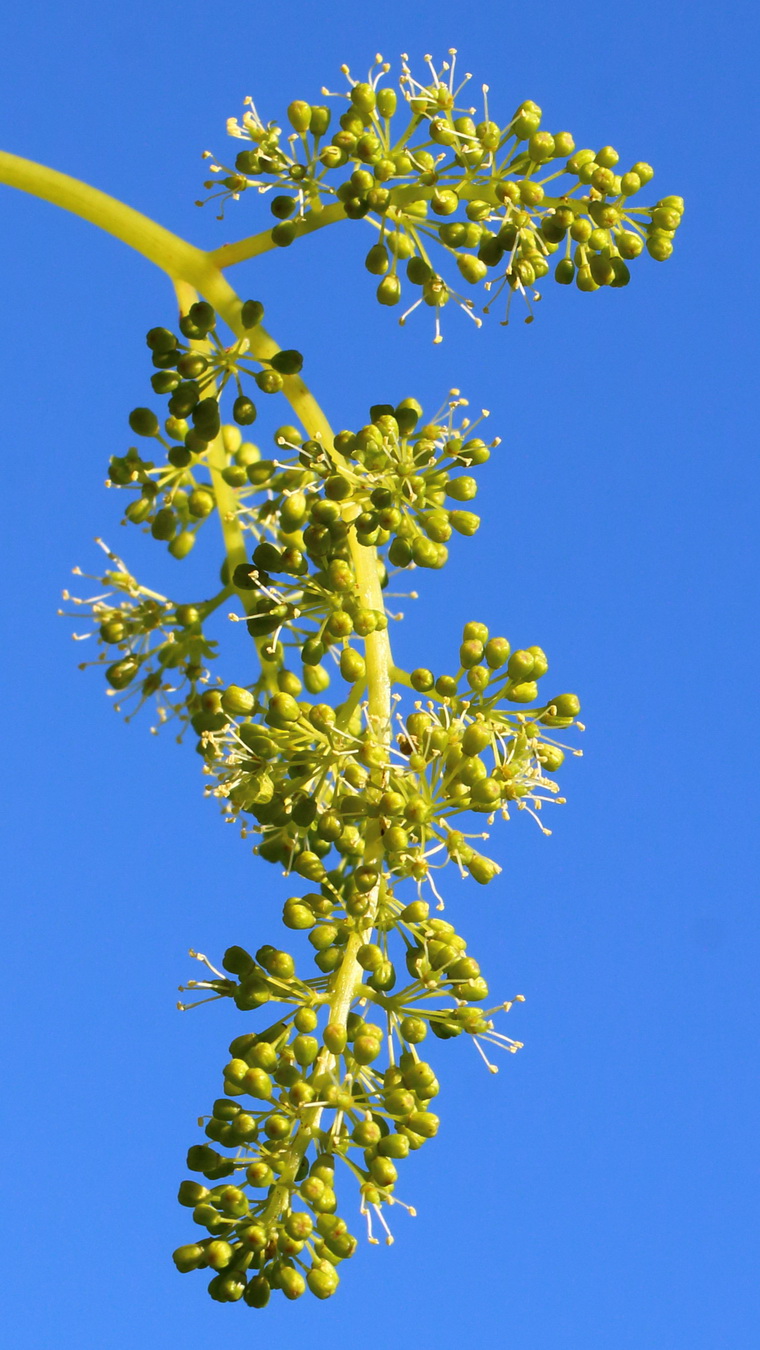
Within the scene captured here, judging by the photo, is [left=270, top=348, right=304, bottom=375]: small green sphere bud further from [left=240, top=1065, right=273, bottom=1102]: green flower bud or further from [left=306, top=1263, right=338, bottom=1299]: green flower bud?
[left=306, top=1263, right=338, bottom=1299]: green flower bud

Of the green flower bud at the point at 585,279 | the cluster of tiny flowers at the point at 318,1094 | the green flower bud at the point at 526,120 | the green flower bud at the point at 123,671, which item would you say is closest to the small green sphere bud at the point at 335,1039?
the cluster of tiny flowers at the point at 318,1094

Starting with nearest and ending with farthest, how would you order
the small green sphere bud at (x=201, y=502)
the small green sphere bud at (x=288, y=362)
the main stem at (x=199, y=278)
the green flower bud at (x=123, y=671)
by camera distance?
1. the main stem at (x=199, y=278)
2. the small green sphere bud at (x=288, y=362)
3. the small green sphere bud at (x=201, y=502)
4. the green flower bud at (x=123, y=671)

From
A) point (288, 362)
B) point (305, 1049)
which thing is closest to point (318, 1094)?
point (305, 1049)

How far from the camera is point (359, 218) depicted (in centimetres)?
534

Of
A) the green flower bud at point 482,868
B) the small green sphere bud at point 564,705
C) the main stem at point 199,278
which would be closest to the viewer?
the green flower bud at point 482,868

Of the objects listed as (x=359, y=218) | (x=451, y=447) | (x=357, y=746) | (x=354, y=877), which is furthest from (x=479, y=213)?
(x=354, y=877)

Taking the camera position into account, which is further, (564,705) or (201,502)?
(201,502)

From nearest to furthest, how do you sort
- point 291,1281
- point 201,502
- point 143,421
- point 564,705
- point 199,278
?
1. point 291,1281
2. point 564,705
3. point 199,278
4. point 143,421
5. point 201,502

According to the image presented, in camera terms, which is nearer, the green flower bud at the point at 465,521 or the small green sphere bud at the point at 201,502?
the green flower bud at the point at 465,521

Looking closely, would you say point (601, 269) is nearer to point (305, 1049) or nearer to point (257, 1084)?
point (305, 1049)

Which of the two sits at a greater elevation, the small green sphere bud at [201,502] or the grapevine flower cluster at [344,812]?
the small green sphere bud at [201,502]

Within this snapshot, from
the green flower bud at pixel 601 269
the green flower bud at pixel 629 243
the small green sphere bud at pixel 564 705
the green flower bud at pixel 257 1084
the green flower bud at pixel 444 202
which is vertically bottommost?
the green flower bud at pixel 257 1084

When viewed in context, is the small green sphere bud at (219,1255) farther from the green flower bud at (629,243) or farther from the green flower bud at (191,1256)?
the green flower bud at (629,243)

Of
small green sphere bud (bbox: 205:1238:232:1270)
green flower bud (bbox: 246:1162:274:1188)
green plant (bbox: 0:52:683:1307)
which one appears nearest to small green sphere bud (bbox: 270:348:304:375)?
green plant (bbox: 0:52:683:1307)
